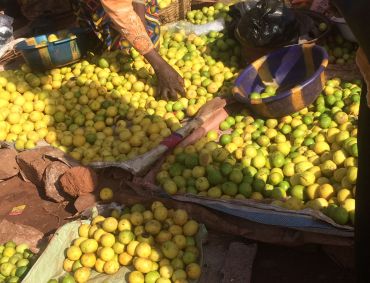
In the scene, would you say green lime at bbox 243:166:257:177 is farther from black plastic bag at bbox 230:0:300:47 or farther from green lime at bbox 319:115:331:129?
black plastic bag at bbox 230:0:300:47

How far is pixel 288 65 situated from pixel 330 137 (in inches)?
50.7

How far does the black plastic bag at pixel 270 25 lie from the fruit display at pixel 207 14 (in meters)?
1.48

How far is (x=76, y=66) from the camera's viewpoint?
563 centimetres

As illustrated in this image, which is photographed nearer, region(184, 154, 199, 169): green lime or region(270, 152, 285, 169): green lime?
region(270, 152, 285, 169): green lime

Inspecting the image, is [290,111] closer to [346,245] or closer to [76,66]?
[346,245]

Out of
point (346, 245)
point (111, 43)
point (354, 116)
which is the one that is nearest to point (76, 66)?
point (111, 43)

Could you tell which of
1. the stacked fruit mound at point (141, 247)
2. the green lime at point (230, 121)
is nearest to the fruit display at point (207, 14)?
the green lime at point (230, 121)

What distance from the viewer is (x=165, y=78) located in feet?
15.4

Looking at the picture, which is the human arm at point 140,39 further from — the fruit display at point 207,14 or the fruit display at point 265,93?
the fruit display at point 207,14

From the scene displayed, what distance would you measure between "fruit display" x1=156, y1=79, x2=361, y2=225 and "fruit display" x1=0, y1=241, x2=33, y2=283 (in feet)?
3.98

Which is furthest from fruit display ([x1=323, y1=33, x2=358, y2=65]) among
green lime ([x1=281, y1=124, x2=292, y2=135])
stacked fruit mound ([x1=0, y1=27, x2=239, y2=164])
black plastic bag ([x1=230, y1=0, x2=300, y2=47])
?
green lime ([x1=281, y1=124, x2=292, y2=135])

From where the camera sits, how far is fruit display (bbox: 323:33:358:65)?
494 centimetres

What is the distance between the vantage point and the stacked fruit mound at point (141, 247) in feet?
9.48

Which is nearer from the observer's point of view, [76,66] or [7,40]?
[76,66]
